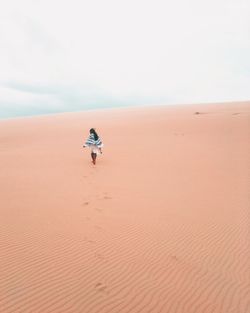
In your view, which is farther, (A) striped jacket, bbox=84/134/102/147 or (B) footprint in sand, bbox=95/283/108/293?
(A) striped jacket, bbox=84/134/102/147

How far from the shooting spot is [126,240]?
240 inches

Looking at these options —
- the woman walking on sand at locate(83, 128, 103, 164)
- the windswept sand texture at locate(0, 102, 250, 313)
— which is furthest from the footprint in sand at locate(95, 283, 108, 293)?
the woman walking on sand at locate(83, 128, 103, 164)

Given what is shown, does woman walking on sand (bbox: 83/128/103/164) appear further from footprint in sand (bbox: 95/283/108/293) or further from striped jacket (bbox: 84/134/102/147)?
footprint in sand (bbox: 95/283/108/293)

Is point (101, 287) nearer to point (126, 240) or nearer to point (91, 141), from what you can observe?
point (126, 240)

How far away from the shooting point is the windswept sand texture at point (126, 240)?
14.0 ft

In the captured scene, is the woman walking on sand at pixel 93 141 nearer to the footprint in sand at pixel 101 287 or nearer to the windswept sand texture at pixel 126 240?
the windswept sand texture at pixel 126 240

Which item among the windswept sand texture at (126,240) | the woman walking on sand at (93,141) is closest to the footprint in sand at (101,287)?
the windswept sand texture at (126,240)

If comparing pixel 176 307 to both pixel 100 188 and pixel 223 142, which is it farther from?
pixel 223 142

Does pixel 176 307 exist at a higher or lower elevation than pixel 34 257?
lower

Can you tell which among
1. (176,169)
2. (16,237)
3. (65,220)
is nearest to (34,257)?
(16,237)

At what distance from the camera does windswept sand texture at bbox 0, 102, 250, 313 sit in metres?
4.27

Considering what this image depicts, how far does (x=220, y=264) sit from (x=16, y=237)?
389cm

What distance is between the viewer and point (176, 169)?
1313cm

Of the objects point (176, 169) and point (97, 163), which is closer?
point (176, 169)
